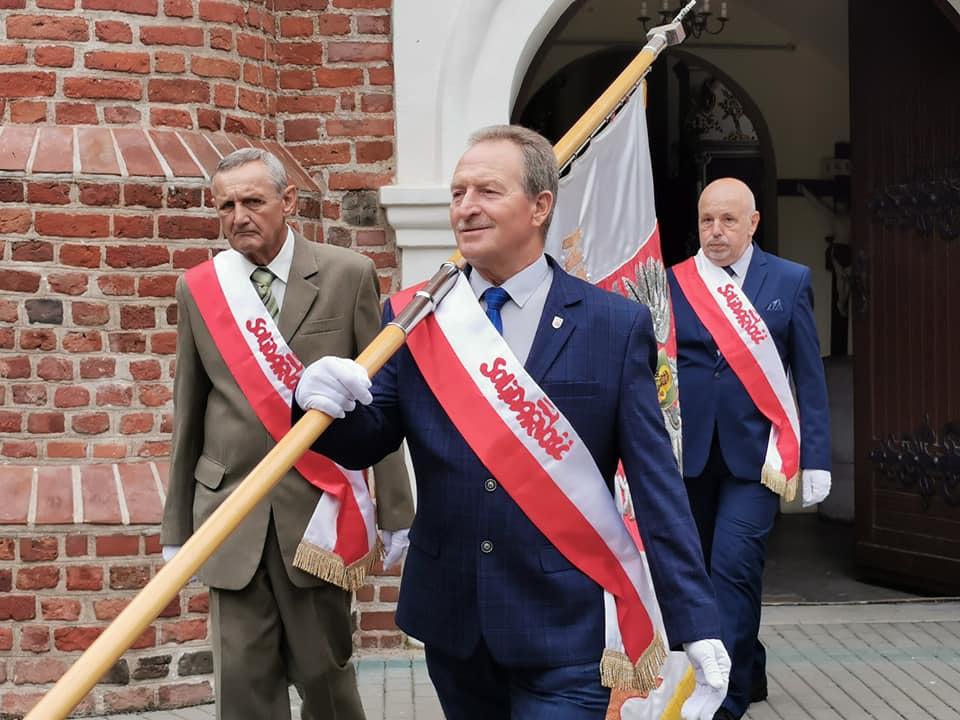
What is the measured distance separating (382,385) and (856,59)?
16.7ft

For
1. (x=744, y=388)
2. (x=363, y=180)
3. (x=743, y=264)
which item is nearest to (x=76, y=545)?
(x=363, y=180)

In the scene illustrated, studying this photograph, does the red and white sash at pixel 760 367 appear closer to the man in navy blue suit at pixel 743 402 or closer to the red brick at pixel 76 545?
the man in navy blue suit at pixel 743 402

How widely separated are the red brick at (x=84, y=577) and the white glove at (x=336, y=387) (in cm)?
258

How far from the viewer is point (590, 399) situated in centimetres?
290

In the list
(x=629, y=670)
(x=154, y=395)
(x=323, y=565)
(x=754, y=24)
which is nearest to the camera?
(x=629, y=670)

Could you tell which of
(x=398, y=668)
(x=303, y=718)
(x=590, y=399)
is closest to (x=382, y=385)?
(x=590, y=399)

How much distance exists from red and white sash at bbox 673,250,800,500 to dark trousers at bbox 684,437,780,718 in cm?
10

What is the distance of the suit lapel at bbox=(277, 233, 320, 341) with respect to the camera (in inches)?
154

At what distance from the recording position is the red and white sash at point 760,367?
17.1ft

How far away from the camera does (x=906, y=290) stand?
290 inches

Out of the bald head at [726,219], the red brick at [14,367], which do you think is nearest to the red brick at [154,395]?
the red brick at [14,367]

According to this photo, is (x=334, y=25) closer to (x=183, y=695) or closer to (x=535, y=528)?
(x=183, y=695)

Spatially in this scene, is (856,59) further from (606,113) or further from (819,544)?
(606,113)

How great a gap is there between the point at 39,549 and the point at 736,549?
7.28 ft
